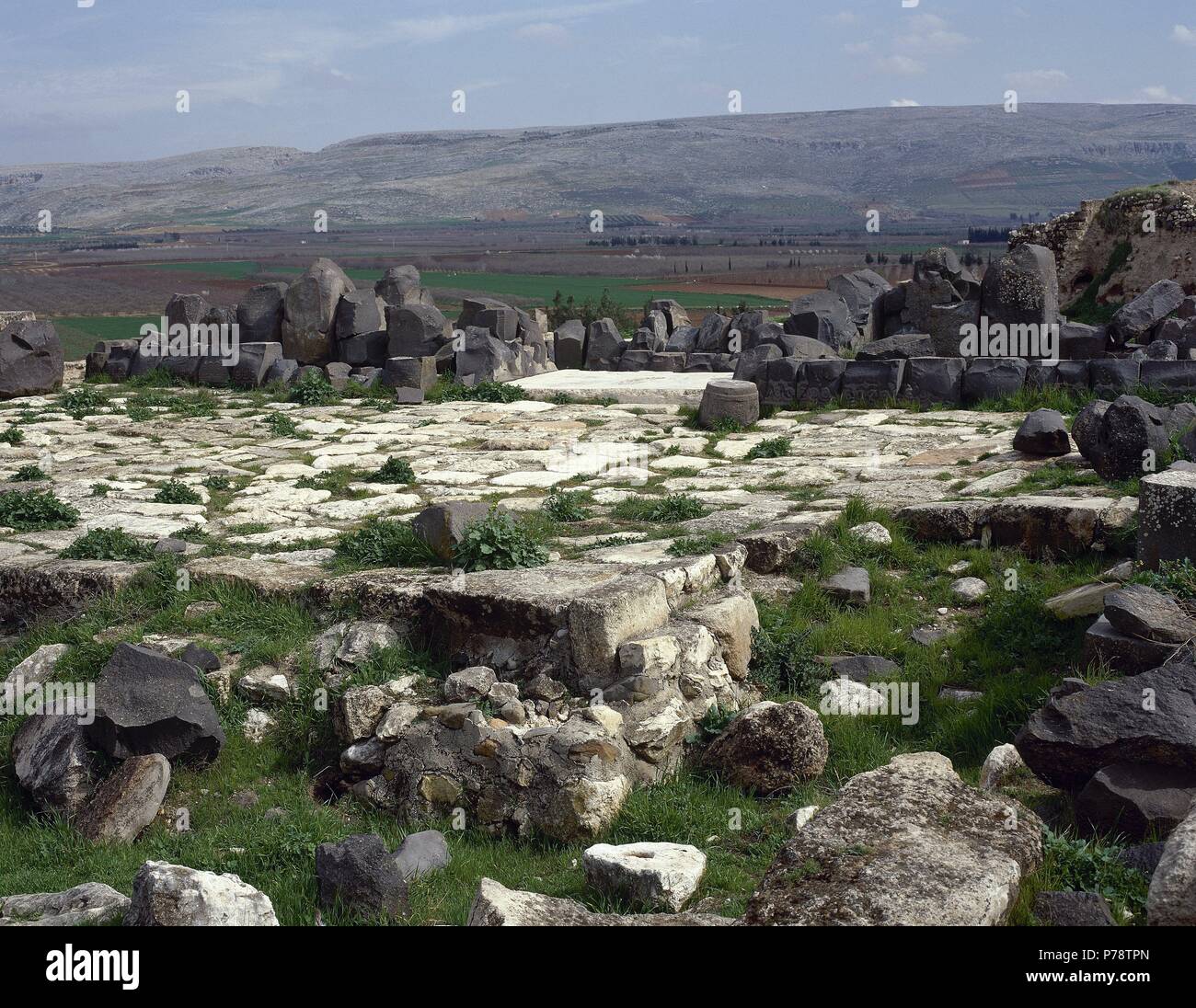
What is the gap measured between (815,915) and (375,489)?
6.64 metres

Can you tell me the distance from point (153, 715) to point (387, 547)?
193cm

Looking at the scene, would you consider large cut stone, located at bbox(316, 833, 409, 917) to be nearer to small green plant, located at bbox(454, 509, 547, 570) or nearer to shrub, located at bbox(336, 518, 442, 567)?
small green plant, located at bbox(454, 509, 547, 570)

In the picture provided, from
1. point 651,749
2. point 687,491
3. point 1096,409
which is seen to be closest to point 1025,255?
point 1096,409

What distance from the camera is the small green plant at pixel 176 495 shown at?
9047mm

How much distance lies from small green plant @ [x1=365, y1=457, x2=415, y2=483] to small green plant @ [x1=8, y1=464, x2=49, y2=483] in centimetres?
272

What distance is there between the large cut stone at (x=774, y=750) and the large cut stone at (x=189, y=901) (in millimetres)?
2117

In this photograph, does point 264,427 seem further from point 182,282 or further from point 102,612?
point 182,282

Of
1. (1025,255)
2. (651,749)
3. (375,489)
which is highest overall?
(1025,255)

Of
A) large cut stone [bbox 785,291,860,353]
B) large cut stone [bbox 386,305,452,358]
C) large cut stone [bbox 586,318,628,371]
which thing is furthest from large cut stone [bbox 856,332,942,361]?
large cut stone [bbox 586,318,628,371]

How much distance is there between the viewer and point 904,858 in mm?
3627

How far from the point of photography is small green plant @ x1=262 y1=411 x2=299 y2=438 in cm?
1269

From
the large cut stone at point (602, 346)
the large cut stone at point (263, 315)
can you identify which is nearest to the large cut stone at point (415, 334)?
the large cut stone at point (263, 315)

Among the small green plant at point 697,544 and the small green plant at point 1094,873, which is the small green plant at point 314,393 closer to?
the small green plant at point 697,544
